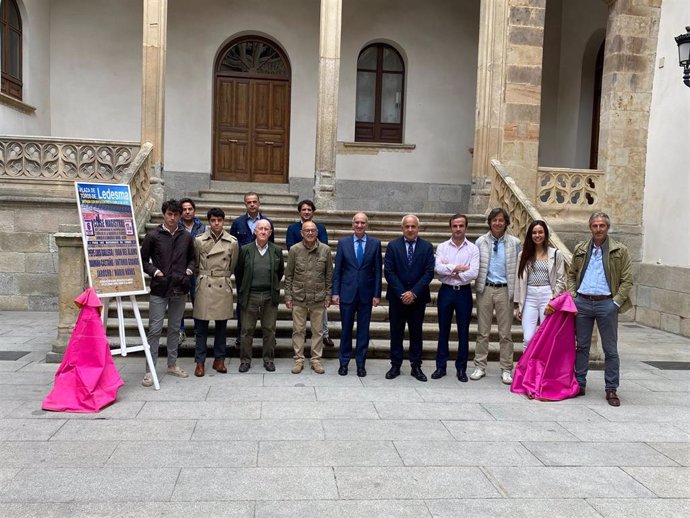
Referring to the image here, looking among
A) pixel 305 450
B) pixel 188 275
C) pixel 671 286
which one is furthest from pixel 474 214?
pixel 305 450

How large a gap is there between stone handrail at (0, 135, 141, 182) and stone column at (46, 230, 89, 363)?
361cm

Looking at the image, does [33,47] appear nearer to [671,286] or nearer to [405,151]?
[405,151]

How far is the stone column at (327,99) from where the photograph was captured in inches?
427

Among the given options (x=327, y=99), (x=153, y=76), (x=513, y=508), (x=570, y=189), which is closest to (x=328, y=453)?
(x=513, y=508)

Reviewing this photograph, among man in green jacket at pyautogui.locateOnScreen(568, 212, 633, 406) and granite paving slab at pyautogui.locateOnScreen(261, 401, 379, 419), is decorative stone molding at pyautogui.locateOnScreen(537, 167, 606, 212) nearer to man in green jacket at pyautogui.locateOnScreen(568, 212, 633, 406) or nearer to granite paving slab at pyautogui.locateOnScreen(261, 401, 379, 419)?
man in green jacket at pyautogui.locateOnScreen(568, 212, 633, 406)

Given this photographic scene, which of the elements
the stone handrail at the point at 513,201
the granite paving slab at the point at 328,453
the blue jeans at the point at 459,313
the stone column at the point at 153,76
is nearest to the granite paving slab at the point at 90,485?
the granite paving slab at the point at 328,453

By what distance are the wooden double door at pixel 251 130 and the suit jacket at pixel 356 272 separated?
25.9 feet

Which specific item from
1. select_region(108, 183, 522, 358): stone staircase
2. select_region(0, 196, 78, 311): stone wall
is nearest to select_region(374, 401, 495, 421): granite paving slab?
select_region(108, 183, 522, 358): stone staircase

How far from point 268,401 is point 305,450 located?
127 centimetres

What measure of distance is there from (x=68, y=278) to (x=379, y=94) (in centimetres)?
961

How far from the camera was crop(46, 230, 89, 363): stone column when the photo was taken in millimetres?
6887

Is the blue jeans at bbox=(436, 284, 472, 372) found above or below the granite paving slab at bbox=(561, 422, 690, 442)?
above

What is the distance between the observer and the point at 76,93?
13.5 meters

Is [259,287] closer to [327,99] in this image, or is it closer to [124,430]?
[124,430]
